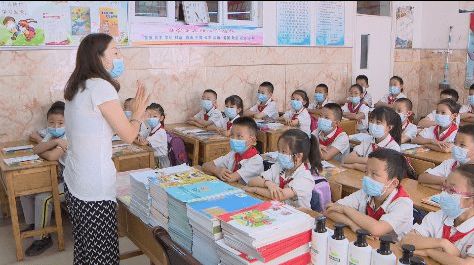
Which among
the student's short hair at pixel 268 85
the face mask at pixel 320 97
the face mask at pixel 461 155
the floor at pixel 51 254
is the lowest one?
the floor at pixel 51 254

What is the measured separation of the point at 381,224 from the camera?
5.60 ft

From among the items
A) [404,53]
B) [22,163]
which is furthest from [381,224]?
[404,53]

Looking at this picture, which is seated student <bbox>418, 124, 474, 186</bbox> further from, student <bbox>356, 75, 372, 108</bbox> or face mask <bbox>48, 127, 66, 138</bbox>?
student <bbox>356, 75, 372, 108</bbox>

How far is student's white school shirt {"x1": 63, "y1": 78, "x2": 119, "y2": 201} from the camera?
172cm

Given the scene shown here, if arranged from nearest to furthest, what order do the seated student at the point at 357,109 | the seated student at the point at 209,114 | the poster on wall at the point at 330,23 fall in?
the seated student at the point at 209,114
the seated student at the point at 357,109
the poster on wall at the point at 330,23

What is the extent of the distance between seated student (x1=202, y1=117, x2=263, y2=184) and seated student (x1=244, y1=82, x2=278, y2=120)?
2.20 meters

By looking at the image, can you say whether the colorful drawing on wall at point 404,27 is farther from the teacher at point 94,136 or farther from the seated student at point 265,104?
the teacher at point 94,136

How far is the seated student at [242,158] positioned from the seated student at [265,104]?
2.20 meters

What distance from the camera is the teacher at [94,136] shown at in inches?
67.9

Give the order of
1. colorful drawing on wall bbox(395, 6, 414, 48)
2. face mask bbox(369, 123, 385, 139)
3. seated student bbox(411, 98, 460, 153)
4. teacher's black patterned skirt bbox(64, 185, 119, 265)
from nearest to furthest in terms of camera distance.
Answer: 1. teacher's black patterned skirt bbox(64, 185, 119, 265)
2. face mask bbox(369, 123, 385, 139)
3. seated student bbox(411, 98, 460, 153)
4. colorful drawing on wall bbox(395, 6, 414, 48)

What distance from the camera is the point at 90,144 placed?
1.75 meters

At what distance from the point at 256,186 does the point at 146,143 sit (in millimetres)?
A: 1632

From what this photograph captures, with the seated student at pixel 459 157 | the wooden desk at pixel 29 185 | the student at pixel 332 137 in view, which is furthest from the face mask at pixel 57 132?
the seated student at pixel 459 157

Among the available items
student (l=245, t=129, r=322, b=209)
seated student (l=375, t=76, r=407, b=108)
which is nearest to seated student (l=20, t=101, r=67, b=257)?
student (l=245, t=129, r=322, b=209)
